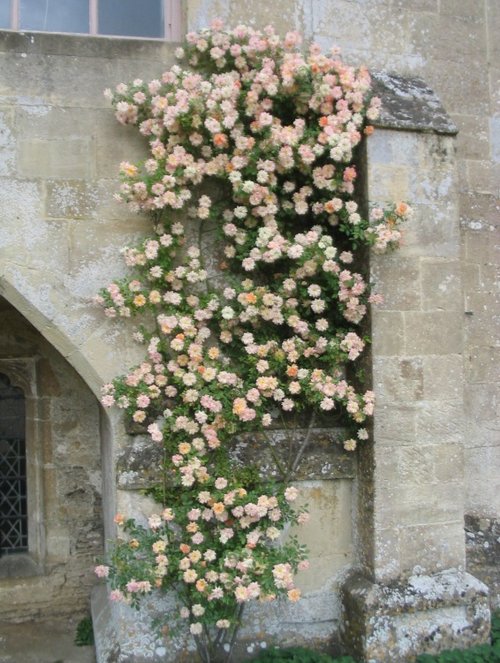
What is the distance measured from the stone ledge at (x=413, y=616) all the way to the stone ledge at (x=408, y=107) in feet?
8.16

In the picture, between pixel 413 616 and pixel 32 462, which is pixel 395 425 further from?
pixel 32 462

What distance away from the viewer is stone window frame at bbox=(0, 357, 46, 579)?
15.3 ft

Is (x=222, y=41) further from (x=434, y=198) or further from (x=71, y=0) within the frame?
(x=434, y=198)

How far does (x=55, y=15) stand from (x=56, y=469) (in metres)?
3.01

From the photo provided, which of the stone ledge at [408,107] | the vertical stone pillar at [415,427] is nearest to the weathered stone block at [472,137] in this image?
the stone ledge at [408,107]

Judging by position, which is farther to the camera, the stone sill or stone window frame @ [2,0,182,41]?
the stone sill

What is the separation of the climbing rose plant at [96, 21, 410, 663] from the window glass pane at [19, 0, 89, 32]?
70 cm

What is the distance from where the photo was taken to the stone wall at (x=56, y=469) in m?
4.67

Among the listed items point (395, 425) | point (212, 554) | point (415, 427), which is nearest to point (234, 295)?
point (395, 425)

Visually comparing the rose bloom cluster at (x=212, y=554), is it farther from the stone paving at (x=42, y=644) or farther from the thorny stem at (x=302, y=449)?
the stone paving at (x=42, y=644)

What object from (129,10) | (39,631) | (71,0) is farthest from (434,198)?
(39,631)

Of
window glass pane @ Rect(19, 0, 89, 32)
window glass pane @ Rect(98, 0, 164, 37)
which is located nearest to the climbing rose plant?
window glass pane @ Rect(98, 0, 164, 37)

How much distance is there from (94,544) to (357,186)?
3.16 m

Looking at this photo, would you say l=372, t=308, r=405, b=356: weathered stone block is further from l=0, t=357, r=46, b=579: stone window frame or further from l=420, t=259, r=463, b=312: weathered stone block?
l=0, t=357, r=46, b=579: stone window frame
